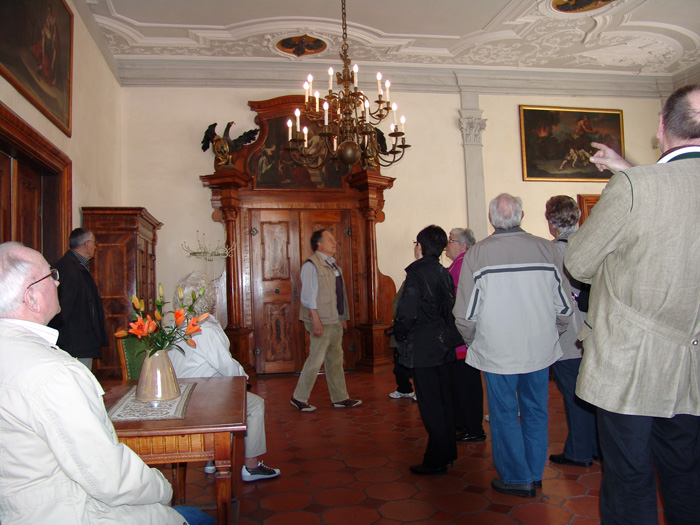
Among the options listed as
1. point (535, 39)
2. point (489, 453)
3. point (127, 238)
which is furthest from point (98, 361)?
point (535, 39)

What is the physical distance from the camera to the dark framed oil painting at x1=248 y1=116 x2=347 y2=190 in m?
8.24

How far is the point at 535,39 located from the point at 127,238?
649 centimetres

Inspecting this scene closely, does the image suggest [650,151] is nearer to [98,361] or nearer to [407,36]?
[407,36]

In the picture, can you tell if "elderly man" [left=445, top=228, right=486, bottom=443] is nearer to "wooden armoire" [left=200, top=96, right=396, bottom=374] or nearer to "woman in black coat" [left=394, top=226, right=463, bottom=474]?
"woman in black coat" [left=394, top=226, right=463, bottom=474]

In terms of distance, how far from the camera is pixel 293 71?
8484mm

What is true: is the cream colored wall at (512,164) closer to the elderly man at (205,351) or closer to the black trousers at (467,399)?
the black trousers at (467,399)

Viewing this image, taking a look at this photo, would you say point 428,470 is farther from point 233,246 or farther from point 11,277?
point 233,246

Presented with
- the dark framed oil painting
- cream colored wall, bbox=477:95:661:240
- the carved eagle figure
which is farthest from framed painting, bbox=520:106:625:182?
the carved eagle figure

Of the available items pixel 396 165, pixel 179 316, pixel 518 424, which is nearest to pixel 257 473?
pixel 179 316

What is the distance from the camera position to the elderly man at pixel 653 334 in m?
1.71

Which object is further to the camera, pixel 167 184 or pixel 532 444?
pixel 167 184

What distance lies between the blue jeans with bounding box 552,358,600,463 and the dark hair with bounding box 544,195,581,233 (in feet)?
2.92

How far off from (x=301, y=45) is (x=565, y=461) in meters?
6.62

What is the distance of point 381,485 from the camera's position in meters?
A: 3.45
